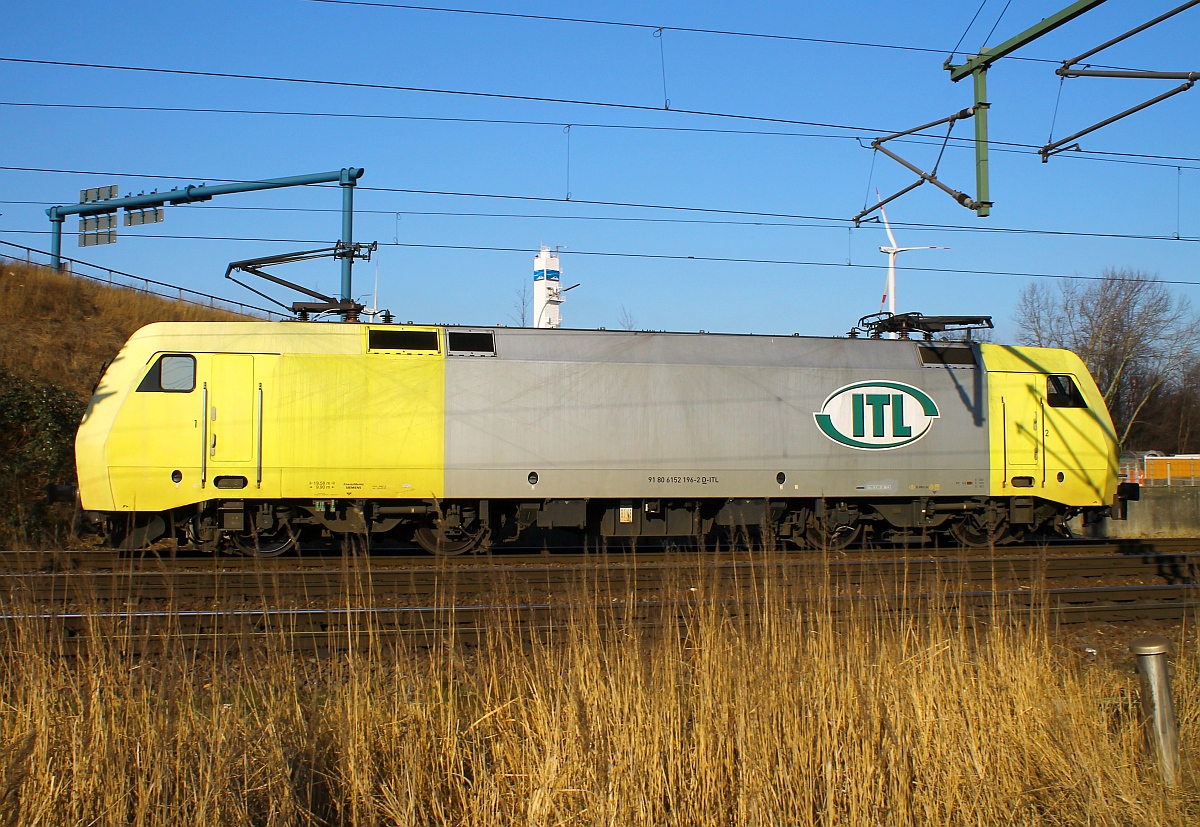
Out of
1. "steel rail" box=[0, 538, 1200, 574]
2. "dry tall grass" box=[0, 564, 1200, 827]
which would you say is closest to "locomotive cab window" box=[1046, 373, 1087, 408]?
"steel rail" box=[0, 538, 1200, 574]

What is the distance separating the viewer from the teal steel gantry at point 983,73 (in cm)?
909

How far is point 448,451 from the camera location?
483 inches

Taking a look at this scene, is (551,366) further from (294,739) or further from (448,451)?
(294,739)

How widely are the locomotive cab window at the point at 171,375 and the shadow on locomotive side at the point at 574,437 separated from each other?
0.02 metres

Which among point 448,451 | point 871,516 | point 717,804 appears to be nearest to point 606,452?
point 448,451

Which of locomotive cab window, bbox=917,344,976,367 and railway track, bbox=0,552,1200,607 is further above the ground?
locomotive cab window, bbox=917,344,976,367

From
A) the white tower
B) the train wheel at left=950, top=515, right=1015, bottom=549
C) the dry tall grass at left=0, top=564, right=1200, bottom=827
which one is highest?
the white tower

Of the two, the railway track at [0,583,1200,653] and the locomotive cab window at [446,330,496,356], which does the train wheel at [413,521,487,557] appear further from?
the railway track at [0,583,1200,653]

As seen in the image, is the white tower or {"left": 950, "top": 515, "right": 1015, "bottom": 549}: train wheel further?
the white tower

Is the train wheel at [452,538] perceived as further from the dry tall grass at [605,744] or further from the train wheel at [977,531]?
the dry tall grass at [605,744]

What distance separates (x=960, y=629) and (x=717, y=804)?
6.32 feet

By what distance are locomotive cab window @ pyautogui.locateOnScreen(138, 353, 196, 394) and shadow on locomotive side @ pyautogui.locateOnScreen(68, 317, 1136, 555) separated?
0.06 feet

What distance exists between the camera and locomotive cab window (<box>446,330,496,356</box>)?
1254 cm

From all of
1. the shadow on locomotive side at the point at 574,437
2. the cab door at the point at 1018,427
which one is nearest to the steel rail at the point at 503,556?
the shadow on locomotive side at the point at 574,437
